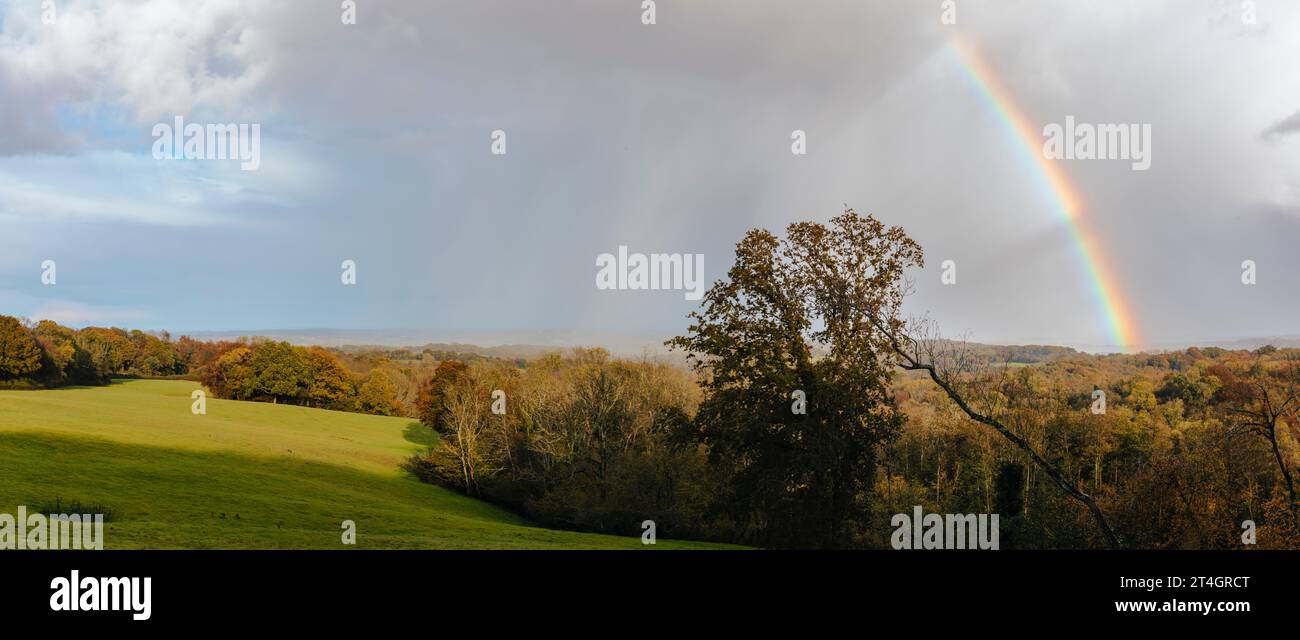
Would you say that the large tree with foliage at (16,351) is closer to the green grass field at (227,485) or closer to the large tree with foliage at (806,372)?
the green grass field at (227,485)

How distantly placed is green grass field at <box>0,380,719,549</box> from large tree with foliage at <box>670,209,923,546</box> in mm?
8488

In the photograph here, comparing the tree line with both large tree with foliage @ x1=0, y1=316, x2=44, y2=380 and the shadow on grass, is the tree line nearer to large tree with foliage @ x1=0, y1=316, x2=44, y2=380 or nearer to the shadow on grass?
the shadow on grass

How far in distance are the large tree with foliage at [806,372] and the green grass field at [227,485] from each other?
27.8 ft

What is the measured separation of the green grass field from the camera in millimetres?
27609

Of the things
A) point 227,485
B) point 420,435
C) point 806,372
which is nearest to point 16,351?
point 420,435

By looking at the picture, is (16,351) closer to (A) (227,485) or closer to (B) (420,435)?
(B) (420,435)

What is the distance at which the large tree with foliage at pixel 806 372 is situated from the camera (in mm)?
27656

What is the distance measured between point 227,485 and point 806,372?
36582 millimetres

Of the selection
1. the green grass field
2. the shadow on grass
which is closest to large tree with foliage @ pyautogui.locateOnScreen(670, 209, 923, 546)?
the green grass field
